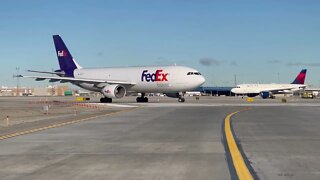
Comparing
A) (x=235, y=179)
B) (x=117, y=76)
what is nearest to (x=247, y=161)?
(x=235, y=179)

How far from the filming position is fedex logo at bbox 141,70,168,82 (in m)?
54.4

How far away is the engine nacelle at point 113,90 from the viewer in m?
53.5

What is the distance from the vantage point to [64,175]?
8.06m

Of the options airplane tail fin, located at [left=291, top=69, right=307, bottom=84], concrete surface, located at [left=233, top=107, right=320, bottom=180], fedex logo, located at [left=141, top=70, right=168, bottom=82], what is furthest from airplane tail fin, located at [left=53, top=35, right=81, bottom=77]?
airplane tail fin, located at [left=291, top=69, right=307, bottom=84]

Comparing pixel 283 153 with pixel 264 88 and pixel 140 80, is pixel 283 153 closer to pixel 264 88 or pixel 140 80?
pixel 140 80

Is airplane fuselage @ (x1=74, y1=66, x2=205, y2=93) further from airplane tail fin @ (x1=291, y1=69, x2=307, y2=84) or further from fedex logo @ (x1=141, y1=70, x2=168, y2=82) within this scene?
airplane tail fin @ (x1=291, y1=69, x2=307, y2=84)

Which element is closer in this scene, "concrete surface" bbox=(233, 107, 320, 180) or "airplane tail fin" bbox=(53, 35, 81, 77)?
"concrete surface" bbox=(233, 107, 320, 180)

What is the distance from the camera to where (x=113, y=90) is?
2109 inches

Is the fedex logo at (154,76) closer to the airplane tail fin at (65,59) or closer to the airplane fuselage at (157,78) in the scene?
the airplane fuselage at (157,78)

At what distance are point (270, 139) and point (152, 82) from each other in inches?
1628

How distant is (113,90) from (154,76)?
5612 millimetres

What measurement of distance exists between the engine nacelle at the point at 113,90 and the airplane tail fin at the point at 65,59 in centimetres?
1281

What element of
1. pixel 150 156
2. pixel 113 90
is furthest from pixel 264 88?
pixel 150 156

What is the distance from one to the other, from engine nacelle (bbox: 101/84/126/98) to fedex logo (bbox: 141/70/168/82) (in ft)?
10.5
